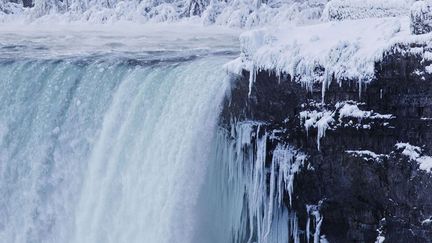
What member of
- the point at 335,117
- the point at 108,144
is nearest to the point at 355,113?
the point at 335,117

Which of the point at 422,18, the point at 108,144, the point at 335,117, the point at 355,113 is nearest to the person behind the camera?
the point at 422,18

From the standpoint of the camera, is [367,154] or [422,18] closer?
[422,18]

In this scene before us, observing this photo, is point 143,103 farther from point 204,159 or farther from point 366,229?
point 366,229

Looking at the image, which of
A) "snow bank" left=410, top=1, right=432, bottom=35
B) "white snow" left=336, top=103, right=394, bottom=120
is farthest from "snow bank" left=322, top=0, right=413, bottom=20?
"white snow" left=336, top=103, right=394, bottom=120

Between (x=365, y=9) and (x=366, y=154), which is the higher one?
(x=365, y=9)

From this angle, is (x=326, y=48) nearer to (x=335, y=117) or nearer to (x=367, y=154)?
(x=335, y=117)

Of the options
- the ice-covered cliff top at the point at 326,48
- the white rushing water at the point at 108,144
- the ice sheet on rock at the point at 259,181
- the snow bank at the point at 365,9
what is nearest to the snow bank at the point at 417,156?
the ice-covered cliff top at the point at 326,48
